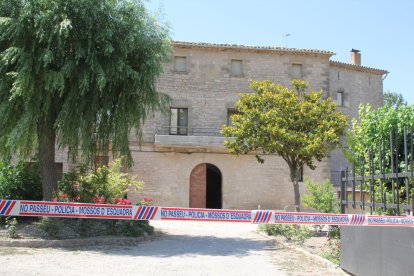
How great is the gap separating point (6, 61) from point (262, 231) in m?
9.26

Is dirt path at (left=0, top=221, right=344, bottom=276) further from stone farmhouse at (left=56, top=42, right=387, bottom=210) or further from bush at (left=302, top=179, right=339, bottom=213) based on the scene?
stone farmhouse at (left=56, top=42, right=387, bottom=210)

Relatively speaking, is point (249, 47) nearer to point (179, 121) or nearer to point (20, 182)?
point (179, 121)

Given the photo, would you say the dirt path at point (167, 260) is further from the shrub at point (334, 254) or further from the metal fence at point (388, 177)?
the metal fence at point (388, 177)

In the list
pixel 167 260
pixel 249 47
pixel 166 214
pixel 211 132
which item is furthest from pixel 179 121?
pixel 166 214

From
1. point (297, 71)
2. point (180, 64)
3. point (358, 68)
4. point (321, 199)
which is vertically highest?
point (358, 68)

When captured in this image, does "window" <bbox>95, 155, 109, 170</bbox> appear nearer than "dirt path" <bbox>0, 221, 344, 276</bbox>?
No

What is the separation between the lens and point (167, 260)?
966 centimetres

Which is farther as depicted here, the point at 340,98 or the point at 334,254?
the point at 340,98

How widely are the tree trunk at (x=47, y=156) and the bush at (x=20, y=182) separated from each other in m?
0.68

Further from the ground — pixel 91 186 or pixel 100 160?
pixel 100 160

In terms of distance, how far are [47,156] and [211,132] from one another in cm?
1309

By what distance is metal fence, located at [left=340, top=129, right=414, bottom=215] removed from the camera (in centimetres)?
600

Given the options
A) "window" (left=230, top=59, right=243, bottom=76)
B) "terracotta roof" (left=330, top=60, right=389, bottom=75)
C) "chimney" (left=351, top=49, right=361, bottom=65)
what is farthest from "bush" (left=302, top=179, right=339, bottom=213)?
"chimney" (left=351, top=49, right=361, bottom=65)

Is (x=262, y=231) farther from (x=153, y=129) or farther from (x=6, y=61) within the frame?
(x=153, y=129)
